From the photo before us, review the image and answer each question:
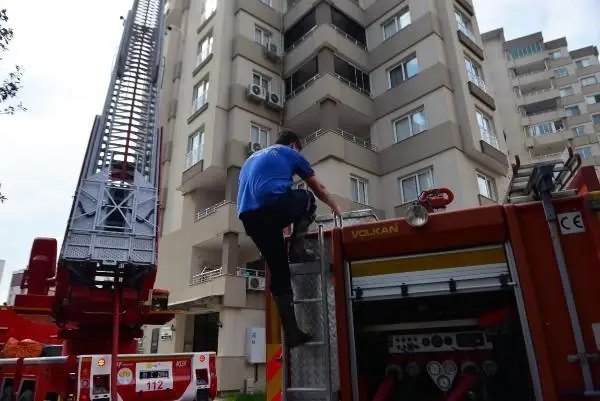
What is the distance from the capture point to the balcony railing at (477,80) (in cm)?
1936

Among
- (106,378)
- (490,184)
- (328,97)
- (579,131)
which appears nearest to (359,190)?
(328,97)

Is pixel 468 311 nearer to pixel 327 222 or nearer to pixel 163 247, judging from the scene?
pixel 327 222

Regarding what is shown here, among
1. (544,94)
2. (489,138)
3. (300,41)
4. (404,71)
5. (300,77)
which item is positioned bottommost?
(489,138)

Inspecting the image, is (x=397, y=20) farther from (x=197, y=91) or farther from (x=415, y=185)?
(x=197, y=91)

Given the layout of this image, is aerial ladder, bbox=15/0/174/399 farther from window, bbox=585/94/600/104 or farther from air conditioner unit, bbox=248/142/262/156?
window, bbox=585/94/600/104

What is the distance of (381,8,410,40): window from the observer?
20859 mm

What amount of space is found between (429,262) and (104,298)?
5.23 meters

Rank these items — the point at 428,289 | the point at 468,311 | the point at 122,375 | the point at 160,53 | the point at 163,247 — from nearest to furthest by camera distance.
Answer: the point at 428,289, the point at 468,311, the point at 122,375, the point at 160,53, the point at 163,247

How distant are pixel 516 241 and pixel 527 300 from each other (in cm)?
42

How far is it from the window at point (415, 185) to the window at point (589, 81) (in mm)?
42599

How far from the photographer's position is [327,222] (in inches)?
166

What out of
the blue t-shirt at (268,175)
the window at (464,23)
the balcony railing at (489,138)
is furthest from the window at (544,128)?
the blue t-shirt at (268,175)

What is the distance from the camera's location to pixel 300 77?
2236 cm

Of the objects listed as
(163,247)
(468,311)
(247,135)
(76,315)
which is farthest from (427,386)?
(163,247)
